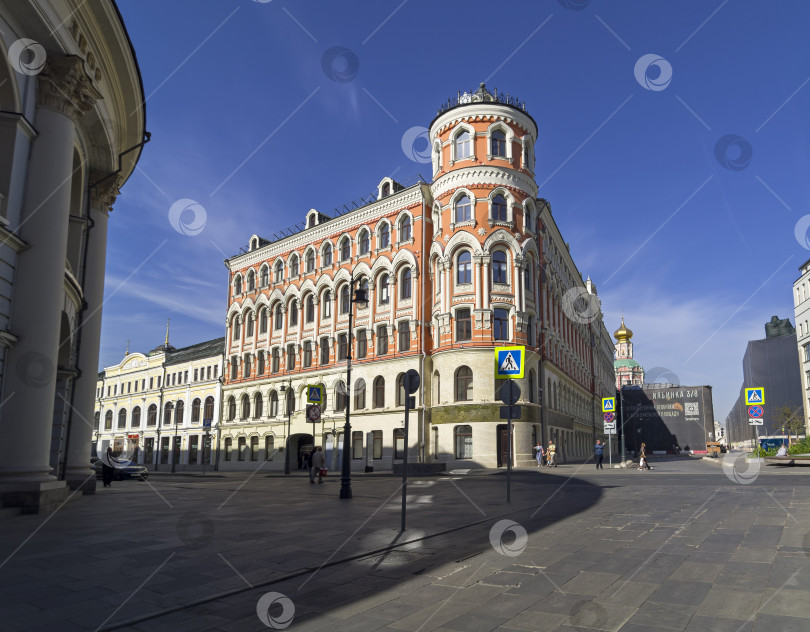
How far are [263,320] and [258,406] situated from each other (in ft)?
25.7

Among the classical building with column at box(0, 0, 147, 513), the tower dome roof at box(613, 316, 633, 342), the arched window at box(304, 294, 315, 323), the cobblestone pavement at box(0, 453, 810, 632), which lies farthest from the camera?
the tower dome roof at box(613, 316, 633, 342)

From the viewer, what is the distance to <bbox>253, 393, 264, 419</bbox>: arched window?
178 ft

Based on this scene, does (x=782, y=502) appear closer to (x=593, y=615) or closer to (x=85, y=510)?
(x=593, y=615)

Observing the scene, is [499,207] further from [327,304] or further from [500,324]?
[327,304]

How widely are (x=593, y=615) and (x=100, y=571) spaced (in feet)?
18.5

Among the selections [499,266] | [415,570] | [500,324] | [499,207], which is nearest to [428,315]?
[500,324]

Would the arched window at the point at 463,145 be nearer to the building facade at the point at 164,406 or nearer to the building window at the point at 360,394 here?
the building window at the point at 360,394

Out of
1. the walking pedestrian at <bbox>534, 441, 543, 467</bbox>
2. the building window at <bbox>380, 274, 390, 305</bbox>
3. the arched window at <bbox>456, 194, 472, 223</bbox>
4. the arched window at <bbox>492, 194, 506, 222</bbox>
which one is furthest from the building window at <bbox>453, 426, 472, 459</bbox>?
the arched window at <bbox>492, 194, 506, 222</bbox>

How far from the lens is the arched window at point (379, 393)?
44875 mm

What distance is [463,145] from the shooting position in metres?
41.8

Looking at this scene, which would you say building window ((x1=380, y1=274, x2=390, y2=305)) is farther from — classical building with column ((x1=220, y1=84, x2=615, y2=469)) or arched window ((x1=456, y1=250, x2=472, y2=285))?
arched window ((x1=456, y1=250, x2=472, y2=285))

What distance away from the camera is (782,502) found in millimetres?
13953

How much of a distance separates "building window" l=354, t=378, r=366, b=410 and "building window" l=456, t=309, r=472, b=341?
952cm

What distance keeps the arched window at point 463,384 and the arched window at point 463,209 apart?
1007cm
